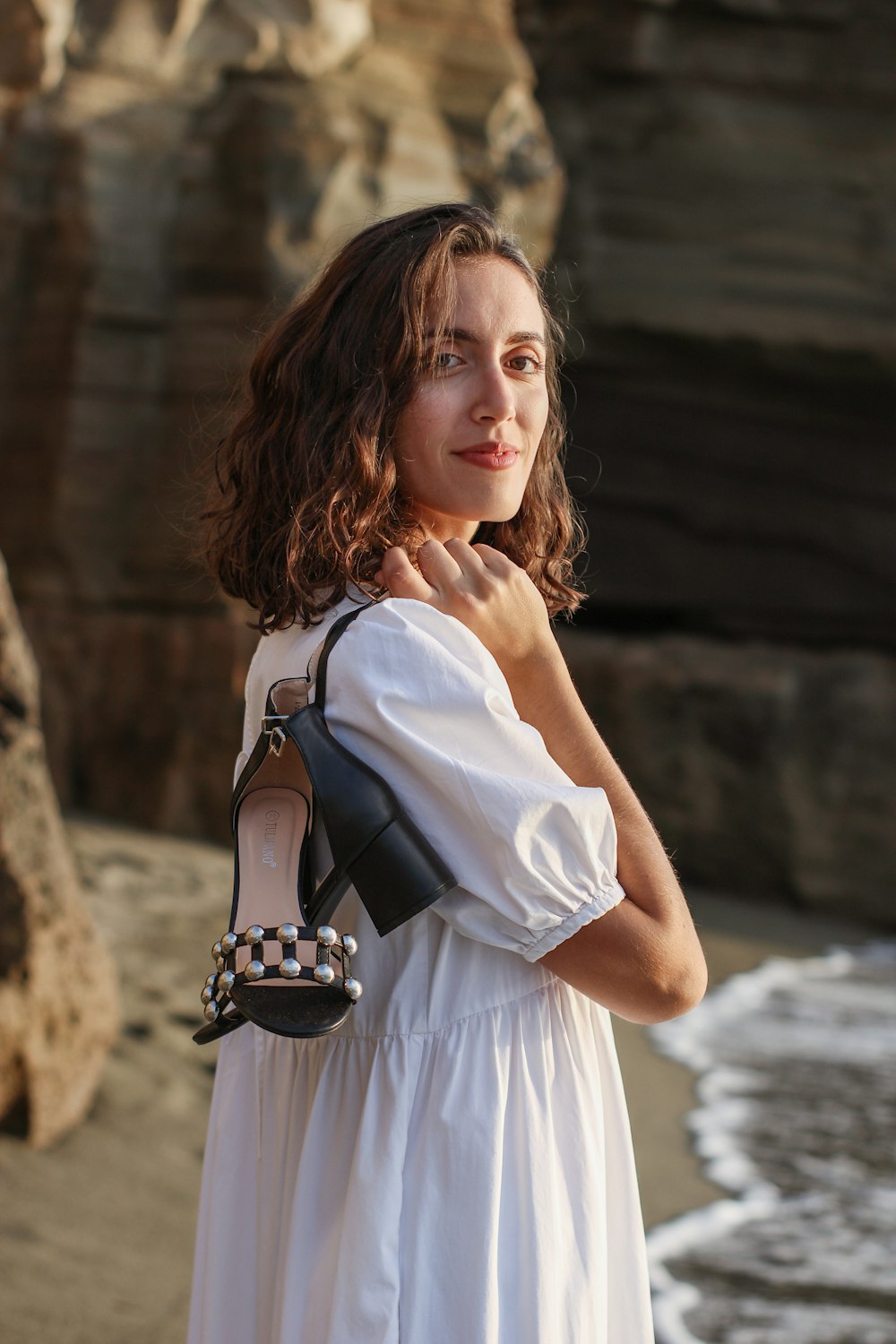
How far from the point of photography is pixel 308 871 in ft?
4.15

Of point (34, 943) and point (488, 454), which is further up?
point (488, 454)

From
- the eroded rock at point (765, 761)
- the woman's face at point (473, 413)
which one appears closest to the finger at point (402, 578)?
the woman's face at point (473, 413)

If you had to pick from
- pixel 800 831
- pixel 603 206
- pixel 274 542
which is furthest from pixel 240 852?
pixel 603 206

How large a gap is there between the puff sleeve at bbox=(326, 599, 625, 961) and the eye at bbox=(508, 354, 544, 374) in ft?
1.22

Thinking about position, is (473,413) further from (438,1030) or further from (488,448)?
(438,1030)

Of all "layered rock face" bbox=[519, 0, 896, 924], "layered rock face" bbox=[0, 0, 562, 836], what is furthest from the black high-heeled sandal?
"layered rock face" bbox=[519, 0, 896, 924]

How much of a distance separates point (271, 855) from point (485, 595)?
0.99 feet

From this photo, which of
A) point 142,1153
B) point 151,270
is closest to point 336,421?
point 142,1153

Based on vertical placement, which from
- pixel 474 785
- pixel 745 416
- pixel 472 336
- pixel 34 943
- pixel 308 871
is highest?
pixel 472 336

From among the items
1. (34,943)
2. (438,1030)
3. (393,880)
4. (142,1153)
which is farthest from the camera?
(142,1153)

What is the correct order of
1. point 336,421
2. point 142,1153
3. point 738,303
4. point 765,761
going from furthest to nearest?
point 738,303 < point 765,761 < point 142,1153 < point 336,421

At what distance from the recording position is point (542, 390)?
4.95 ft

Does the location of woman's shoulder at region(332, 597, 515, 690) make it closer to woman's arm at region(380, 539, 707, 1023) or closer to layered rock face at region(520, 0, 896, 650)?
woman's arm at region(380, 539, 707, 1023)

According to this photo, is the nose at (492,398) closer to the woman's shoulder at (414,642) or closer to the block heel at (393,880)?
the woman's shoulder at (414,642)
